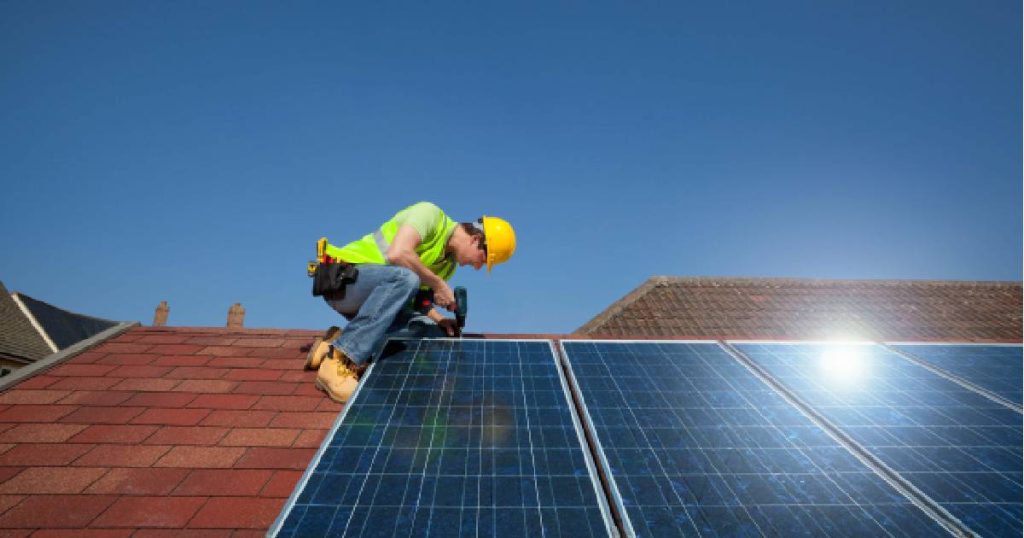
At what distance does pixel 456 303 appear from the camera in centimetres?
426

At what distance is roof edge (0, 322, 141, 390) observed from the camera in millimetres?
3734

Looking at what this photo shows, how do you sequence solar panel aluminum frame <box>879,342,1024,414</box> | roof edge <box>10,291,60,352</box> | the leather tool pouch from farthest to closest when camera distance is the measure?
roof edge <box>10,291,60,352</box>, the leather tool pouch, solar panel aluminum frame <box>879,342,1024,414</box>

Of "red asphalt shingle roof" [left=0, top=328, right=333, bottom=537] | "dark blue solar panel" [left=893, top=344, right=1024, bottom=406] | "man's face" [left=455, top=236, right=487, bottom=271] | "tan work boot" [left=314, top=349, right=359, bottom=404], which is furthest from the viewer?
"man's face" [left=455, top=236, right=487, bottom=271]

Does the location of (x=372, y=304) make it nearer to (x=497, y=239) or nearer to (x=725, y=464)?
(x=497, y=239)

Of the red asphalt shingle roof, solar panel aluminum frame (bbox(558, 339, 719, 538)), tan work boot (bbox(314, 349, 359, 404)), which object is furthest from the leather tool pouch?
solar panel aluminum frame (bbox(558, 339, 719, 538))

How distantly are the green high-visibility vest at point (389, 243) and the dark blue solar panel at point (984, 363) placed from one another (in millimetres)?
4483

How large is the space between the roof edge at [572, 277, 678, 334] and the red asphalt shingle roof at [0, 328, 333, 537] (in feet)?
35.1

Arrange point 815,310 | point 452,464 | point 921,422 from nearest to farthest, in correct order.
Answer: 1. point 452,464
2. point 921,422
3. point 815,310

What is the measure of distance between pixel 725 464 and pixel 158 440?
3381 mm

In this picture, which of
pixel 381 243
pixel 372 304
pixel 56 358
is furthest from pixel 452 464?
pixel 56 358

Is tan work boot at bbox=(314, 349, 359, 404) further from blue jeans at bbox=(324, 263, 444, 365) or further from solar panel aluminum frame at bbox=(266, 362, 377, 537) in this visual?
solar panel aluminum frame at bbox=(266, 362, 377, 537)

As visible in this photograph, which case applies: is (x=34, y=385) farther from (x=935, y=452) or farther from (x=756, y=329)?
(x=756, y=329)

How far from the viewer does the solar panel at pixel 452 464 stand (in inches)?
81.4

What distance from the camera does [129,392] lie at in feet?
11.9
